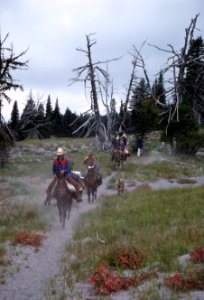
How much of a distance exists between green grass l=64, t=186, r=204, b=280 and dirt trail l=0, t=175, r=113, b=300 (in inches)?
19.6

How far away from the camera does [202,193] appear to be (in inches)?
775

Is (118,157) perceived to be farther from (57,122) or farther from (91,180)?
(57,122)

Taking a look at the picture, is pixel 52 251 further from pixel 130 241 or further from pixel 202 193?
pixel 202 193

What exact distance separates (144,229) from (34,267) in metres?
4.06

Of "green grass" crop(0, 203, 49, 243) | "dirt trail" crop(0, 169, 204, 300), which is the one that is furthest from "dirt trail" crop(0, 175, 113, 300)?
"green grass" crop(0, 203, 49, 243)

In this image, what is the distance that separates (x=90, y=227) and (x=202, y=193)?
22.3ft

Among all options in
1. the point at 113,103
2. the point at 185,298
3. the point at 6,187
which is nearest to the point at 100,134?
the point at 113,103

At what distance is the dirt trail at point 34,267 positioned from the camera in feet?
31.9

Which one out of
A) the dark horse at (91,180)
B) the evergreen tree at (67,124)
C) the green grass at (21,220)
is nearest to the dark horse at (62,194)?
the green grass at (21,220)

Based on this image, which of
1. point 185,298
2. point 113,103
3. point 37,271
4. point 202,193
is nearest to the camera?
point 185,298

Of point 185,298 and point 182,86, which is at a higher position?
point 182,86

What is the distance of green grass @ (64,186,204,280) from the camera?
1127 cm

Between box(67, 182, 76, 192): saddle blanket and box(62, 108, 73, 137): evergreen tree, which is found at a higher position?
box(62, 108, 73, 137): evergreen tree

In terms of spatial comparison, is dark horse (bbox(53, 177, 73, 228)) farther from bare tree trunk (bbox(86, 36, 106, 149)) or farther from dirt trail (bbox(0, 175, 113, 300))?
bare tree trunk (bbox(86, 36, 106, 149))
